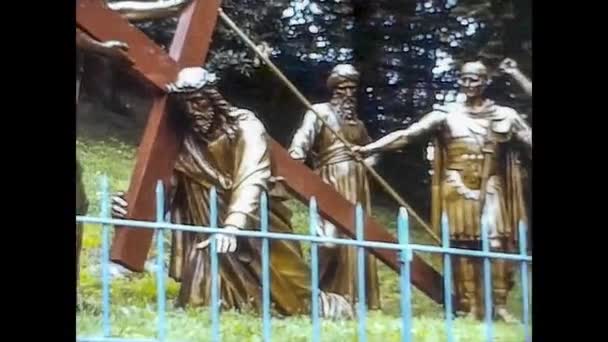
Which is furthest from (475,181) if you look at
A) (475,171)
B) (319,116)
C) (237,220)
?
(237,220)

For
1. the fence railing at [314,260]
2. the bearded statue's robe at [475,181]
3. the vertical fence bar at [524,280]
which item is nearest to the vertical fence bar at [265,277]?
the fence railing at [314,260]

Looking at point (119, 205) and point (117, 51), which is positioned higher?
point (117, 51)

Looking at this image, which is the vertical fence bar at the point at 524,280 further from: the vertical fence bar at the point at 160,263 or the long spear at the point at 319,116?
the vertical fence bar at the point at 160,263

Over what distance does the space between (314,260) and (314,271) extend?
0.05 ft

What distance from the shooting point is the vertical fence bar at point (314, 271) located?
5.57 feet

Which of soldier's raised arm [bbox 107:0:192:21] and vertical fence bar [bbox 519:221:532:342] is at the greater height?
soldier's raised arm [bbox 107:0:192:21]

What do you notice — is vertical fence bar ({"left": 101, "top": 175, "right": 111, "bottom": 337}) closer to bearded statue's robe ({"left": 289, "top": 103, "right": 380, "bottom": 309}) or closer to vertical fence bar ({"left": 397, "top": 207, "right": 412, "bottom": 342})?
bearded statue's robe ({"left": 289, "top": 103, "right": 380, "bottom": 309})

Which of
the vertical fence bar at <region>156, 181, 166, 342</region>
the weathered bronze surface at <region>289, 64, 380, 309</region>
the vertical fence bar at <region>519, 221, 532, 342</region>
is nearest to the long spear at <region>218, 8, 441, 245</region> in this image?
the weathered bronze surface at <region>289, 64, 380, 309</region>

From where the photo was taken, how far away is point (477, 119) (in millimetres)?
1757

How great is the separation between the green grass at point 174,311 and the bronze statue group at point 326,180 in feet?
0.05

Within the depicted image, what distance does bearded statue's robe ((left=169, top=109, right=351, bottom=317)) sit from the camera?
169 cm

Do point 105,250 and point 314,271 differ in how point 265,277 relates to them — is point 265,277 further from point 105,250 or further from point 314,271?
point 105,250

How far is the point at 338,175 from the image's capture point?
68.2 inches
